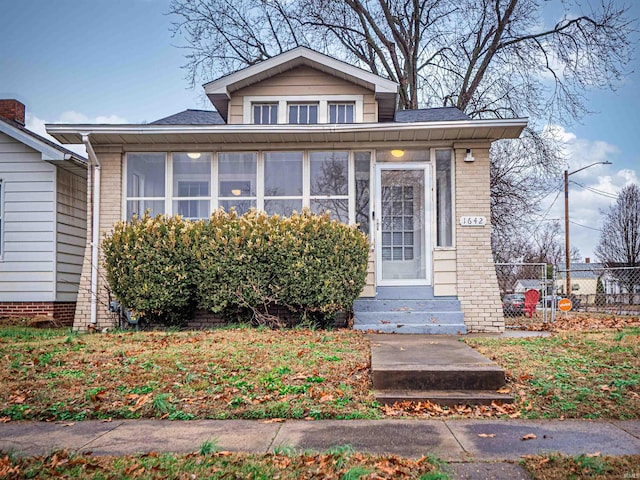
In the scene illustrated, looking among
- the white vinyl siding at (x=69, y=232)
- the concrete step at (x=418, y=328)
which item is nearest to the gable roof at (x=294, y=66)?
the white vinyl siding at (x=69, y=232)

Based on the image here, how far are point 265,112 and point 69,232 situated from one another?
4917mm

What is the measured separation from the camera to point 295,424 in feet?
13.2

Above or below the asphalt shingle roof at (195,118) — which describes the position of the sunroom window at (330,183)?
below

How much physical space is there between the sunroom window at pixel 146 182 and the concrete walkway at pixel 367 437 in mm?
6180

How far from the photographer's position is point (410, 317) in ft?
28.7

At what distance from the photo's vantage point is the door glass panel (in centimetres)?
966

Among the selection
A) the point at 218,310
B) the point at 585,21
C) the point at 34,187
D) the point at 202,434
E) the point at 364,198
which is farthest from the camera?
the point at 585,21

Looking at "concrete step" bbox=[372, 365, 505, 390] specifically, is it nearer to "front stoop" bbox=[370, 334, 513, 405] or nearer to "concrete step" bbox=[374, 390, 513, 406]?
"front stoop" bbox=[370, 334, 513, 405]

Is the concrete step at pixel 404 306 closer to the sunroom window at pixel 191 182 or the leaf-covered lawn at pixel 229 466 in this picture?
the sunroom window at pixel 191 182

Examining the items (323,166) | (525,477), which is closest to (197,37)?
(323,166)

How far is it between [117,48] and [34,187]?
636cm

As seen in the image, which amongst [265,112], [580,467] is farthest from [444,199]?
[580,467]

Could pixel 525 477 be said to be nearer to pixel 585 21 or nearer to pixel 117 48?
pixel 117 48

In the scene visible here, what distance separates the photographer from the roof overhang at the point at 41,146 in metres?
10.6
